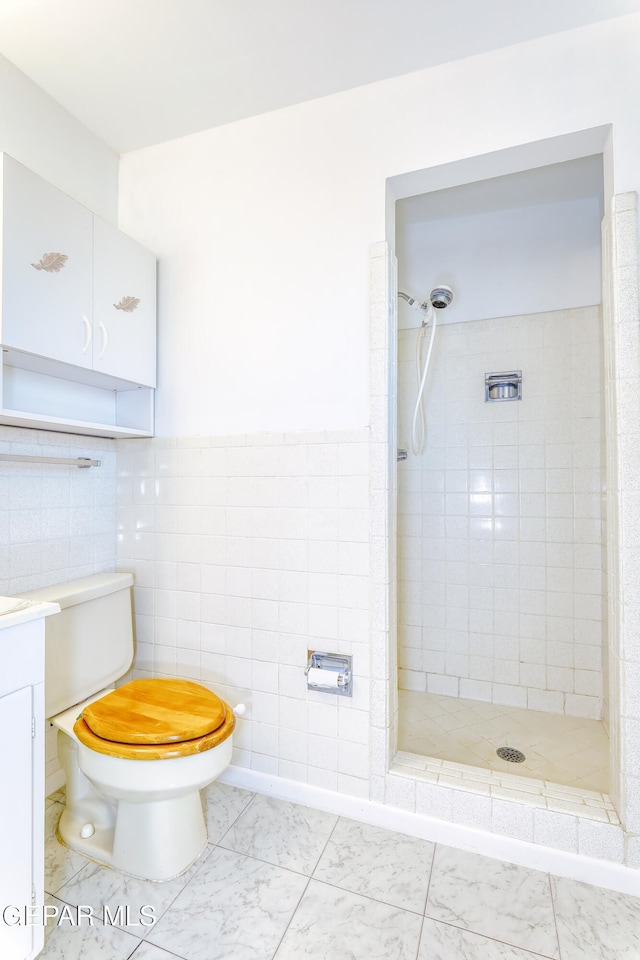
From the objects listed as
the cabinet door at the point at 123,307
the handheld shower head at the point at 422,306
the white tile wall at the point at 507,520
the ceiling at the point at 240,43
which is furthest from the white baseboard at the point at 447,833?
the ceiling at the point at 240,43

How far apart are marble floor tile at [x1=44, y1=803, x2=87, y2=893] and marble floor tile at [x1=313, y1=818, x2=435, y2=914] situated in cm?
72

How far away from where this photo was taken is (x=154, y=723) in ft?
4.41

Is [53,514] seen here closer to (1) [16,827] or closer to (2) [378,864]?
(1) [16,827]

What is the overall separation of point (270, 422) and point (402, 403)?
1.07 meters

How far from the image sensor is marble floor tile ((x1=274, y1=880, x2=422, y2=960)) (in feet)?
3.79

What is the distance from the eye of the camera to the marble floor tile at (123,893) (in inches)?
49.3

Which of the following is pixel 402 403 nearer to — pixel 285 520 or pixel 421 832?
pixel 285 520

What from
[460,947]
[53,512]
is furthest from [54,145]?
[460,947]

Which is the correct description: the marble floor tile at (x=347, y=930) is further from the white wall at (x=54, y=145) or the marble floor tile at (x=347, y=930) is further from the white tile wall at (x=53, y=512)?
the white wall at (x=54, y=145)

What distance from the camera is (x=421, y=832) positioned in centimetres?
154

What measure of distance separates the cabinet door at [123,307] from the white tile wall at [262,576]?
1.18ft

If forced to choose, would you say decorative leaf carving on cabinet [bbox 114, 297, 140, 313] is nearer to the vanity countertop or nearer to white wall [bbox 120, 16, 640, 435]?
white wall [bbox 120, 16, 640, 435]

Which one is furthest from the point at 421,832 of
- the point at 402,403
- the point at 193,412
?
the point at 402,403

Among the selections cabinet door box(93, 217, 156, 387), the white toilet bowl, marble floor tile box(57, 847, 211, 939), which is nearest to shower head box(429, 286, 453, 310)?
cabinet door box(93, 217, 156, 387)
